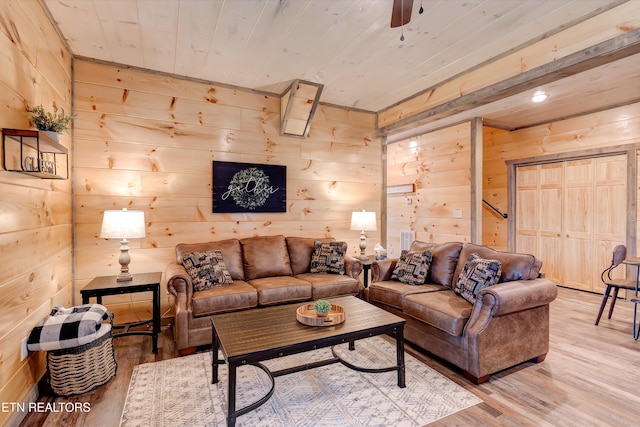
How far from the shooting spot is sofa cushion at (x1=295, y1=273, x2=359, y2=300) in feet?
11.1

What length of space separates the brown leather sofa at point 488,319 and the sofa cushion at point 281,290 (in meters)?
0.90

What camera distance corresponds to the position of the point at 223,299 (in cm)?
292

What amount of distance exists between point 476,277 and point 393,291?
766mm

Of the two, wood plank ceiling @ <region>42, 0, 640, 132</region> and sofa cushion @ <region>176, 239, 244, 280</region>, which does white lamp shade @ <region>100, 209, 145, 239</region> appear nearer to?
sofa cushion @ <region>176, 239, 244, 280</region>

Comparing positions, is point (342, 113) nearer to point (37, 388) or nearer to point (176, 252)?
A: point (176, 252)

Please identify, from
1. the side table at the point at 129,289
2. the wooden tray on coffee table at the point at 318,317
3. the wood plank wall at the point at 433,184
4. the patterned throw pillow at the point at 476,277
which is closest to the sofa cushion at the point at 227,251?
the side table at the point at 129,289

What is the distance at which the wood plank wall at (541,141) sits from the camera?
4398mm

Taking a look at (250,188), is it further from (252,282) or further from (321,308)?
(321,308)

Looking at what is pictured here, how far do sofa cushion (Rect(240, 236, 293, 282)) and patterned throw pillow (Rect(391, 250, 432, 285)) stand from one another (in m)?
1.25

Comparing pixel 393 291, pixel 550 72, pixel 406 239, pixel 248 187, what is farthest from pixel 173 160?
pixel 406 239

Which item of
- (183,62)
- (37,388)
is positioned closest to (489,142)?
(183,62)

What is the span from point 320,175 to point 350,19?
2240 mm

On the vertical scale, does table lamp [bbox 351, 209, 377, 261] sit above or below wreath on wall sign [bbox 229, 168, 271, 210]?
below

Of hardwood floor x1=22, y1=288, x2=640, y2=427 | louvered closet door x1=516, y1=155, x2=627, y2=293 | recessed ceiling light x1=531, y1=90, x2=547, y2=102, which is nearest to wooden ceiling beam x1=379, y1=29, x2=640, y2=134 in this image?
recessed ceiling light x1=531, y1=90, x2=547, y2=102
